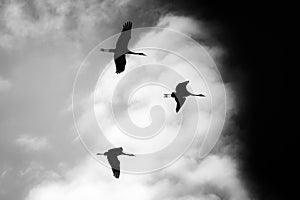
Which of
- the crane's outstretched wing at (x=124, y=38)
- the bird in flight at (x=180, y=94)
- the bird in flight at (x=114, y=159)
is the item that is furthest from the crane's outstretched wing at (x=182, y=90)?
the bird in flight at (x=114, y=159)

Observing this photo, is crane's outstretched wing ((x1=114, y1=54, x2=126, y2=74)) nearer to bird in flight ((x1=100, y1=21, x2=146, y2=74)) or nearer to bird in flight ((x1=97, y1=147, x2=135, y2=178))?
bird in flight ((x1=100, y1=21, x2=146, y2=74))

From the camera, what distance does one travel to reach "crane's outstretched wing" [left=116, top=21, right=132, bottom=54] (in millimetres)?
39281

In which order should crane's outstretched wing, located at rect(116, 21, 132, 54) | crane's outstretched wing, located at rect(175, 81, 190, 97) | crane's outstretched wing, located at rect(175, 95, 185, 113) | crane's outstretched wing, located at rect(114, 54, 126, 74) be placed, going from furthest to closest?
crane's outstretched wing, located at rect(175, 95, 185, 113), crane's outstretched wing, located at rect(175, 81, 190, 97), crane's outstretched wing, located at rect(114, 54, 126, 74), crane's outstretched wing, located at rect(116, 21, 132, 54)

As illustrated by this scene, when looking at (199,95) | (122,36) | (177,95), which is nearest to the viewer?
(122,36)

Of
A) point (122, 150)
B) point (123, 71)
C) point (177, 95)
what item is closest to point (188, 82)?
point (177, 95)

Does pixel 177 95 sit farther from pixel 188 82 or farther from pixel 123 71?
pixel 123 71

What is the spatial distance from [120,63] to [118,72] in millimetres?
944

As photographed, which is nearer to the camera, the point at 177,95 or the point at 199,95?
the point at 177,95

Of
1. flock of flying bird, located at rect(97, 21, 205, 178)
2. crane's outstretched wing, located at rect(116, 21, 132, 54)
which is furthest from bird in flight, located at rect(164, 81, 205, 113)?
crane's outstretched wing, located at rect(116, 21, 132, 54)

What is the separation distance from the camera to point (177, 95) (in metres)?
42.5

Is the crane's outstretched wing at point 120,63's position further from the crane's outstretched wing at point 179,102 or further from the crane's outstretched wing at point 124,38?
the crane's outstretched wing at point 179,102

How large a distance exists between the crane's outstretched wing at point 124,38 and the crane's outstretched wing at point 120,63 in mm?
708

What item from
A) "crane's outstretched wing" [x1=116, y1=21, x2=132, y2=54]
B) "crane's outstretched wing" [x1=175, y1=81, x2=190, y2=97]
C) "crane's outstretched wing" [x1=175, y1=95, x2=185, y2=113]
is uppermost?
"crane's outstretched wing" [x1=116, y1=21, x2=132, y2=54]

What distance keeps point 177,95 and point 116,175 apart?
9.40 metres
